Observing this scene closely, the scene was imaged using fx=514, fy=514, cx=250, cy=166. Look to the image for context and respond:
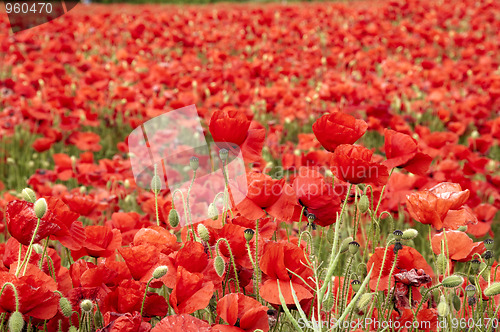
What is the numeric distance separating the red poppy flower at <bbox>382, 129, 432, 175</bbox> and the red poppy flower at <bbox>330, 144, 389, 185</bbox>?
18 centimetres

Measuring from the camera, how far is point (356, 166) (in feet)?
3.68

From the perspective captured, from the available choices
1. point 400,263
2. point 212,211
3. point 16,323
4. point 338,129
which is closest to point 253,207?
point 212,211

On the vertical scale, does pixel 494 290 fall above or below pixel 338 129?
below

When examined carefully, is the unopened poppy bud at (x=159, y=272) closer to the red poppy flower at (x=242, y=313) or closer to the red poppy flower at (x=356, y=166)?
the red poppy flower at (x=242, y=313)

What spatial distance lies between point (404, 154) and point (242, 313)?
2.01ft

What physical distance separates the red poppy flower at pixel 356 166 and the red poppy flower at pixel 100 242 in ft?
2.03

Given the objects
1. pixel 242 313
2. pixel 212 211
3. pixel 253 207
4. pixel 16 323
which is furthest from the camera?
pixel 212 211

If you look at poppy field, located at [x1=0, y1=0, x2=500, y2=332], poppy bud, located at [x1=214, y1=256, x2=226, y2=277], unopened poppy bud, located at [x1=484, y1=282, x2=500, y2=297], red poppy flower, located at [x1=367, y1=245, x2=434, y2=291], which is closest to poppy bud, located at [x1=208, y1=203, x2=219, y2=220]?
poppy field, located at [x1=0, y1=0, x2=500, y2=332]

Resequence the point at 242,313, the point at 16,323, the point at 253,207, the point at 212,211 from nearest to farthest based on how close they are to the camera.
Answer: the point at 16,323
the point at 242,313
the point at 253,207
the point at 212,211

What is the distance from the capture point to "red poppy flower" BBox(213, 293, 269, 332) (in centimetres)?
101

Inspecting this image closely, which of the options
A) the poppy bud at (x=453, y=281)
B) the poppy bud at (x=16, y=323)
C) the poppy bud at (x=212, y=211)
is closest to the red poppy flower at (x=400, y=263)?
the poppy bud at (x=453, y=281)

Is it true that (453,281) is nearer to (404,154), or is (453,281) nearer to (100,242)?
(404,154)

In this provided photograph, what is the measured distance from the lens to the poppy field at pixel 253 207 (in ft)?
3.61

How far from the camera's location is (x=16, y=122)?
369 cm
